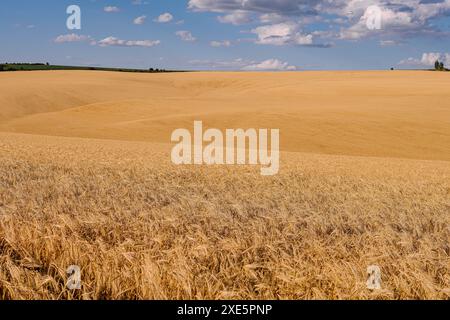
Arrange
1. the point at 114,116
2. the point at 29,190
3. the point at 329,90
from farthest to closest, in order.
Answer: the point at 329,90 → the point at 114,116 → the point at 29,190

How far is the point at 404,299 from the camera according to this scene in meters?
4.18

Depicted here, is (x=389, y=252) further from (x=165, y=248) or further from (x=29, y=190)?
(x=29, y=190)

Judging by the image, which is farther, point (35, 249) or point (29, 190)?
point (29, 190)

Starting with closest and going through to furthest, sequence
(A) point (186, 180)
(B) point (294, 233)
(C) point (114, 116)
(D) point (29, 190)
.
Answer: (B) point (294, 233)
(D) point (29, 190)
(A) point (186, 180)
(C) point (114, 116)

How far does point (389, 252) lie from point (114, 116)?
3995cm

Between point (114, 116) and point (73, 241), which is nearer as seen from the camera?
point (73, 241)

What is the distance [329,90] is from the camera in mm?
60719

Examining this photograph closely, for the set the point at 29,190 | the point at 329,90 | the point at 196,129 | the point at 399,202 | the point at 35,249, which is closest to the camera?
the point at 35,249

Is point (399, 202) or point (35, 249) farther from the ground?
point (35, 249)
